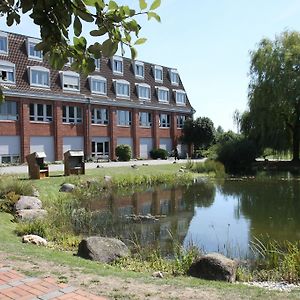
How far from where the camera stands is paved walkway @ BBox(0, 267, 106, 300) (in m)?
→ 4.90

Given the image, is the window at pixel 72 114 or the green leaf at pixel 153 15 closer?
the green leaf at pixel 153 15

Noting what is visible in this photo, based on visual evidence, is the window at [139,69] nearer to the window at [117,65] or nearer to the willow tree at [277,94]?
the window at [117,65]

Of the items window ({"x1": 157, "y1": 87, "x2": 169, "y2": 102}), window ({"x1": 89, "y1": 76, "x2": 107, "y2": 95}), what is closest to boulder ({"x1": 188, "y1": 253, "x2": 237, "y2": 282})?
window ({"x1": 89, "y1": 76, "x2": 107, "y2": 95})

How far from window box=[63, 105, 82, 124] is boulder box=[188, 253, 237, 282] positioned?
34.7 meters

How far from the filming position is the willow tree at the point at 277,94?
3388 cm

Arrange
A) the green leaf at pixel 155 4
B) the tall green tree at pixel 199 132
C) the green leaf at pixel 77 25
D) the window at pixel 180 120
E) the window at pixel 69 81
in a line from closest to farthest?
the green leaf at pixel 155 4, the green leaf at pixel 77 25, the window at pixel 69 81, the tall green tree at pixel 199 132, the window at pixel 180 120

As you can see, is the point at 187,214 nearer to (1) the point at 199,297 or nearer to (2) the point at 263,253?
(2) the point at 263,253

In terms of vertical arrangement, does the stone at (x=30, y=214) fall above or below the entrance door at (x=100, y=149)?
below

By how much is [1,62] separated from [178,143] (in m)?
24.7

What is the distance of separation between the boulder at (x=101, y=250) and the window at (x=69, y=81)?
33645mm

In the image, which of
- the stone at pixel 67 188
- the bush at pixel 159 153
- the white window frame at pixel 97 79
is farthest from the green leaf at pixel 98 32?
the bush at pixel 159 153

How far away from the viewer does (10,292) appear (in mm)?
5043

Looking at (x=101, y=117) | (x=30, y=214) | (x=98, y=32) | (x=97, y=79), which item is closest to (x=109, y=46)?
(x=98, y=32)

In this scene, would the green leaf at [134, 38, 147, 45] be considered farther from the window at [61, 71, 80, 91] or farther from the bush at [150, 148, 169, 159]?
the bush at [150, 148, 169, 159]
